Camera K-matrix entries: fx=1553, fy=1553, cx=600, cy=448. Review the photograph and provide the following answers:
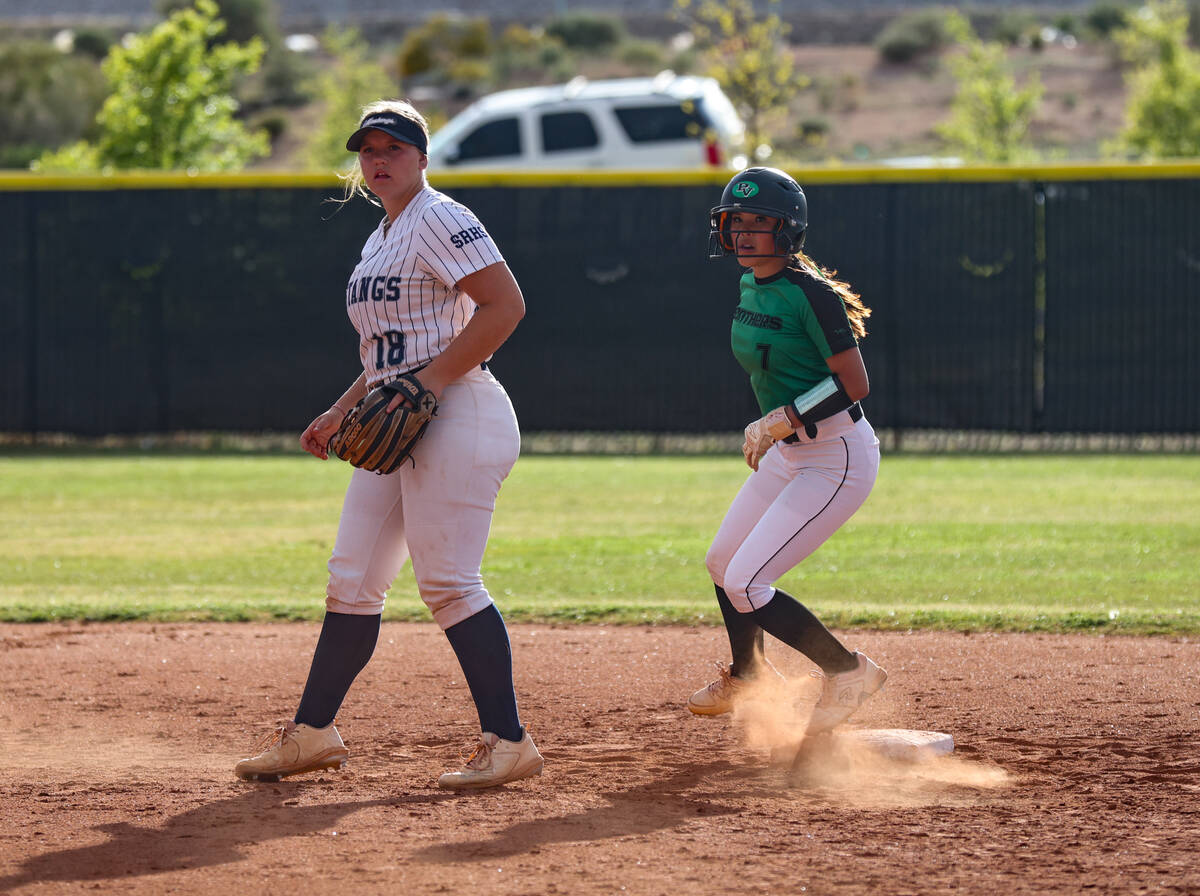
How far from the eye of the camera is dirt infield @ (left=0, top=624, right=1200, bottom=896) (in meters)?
3.65

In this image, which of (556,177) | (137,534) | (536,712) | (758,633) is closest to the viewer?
(758,633)

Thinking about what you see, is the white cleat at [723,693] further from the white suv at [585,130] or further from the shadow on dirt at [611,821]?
the white suv at [585,130]

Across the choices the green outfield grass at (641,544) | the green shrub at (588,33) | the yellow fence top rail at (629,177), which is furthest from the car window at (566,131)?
the green shrub at (588,33)

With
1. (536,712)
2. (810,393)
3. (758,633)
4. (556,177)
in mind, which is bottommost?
(536,712)

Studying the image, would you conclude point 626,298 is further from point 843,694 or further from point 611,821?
point 611,821

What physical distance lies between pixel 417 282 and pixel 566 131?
1574cm

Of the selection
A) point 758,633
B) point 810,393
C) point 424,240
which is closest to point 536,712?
point 758,633

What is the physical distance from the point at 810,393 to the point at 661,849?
150 centimetres

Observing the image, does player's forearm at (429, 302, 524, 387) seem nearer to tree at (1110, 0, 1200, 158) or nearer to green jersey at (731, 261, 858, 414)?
green jersey at (731, 261, 858, 414)

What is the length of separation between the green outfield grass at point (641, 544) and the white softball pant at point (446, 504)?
3.04 m

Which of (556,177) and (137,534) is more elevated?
(556,177)

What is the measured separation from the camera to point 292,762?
14.6 feet

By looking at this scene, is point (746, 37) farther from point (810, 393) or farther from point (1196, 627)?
point (810, 393)

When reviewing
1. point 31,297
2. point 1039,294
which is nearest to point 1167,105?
point 1039,294
